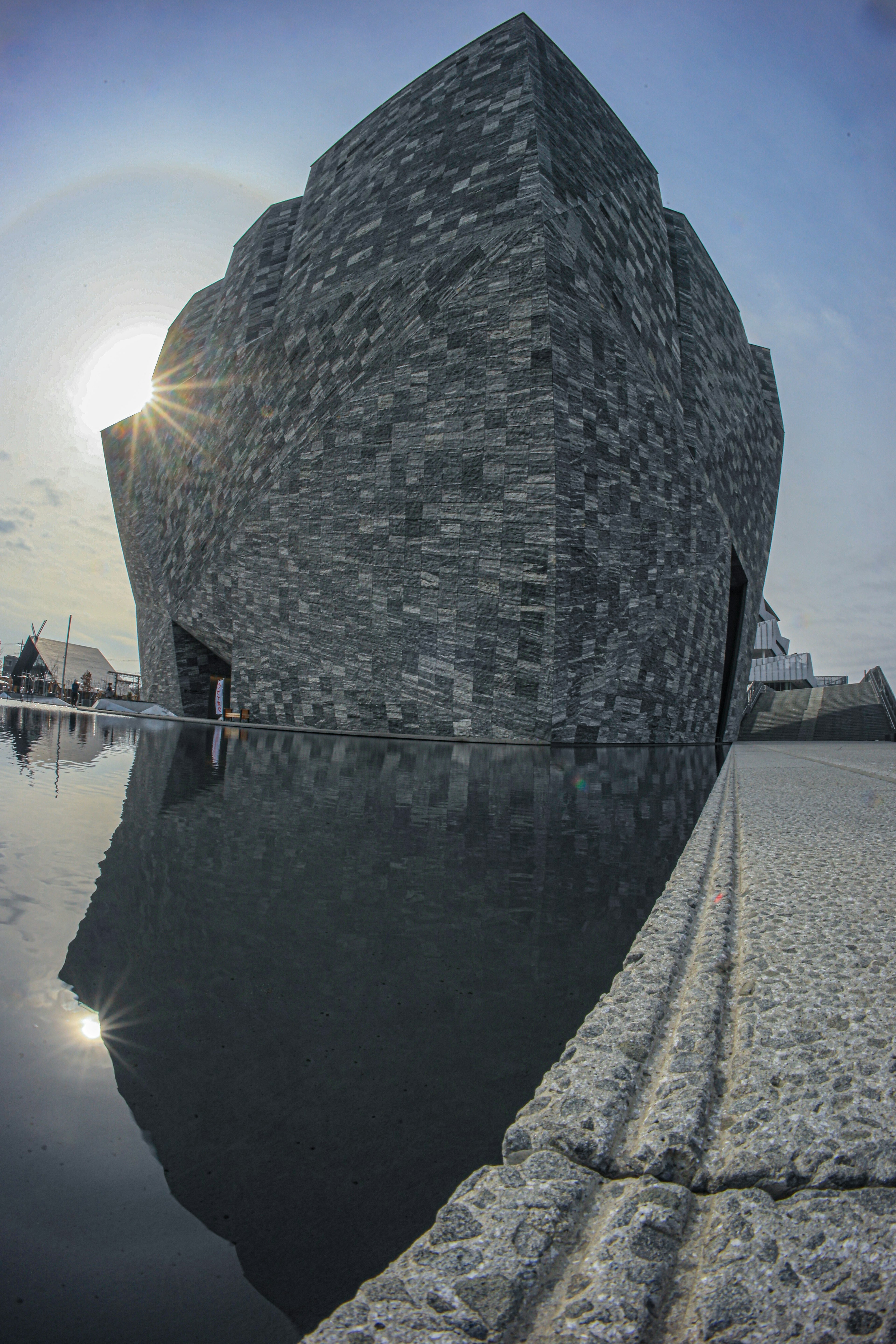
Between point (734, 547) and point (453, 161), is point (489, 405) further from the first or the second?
point (734, 547)

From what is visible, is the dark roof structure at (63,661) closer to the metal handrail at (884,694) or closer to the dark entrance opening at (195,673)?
the dark entrance opening at (195,673)

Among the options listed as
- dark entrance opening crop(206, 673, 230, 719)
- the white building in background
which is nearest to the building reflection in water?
dark entrance opening crop(206, 673, 230, 719)

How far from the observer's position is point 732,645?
94.8ft

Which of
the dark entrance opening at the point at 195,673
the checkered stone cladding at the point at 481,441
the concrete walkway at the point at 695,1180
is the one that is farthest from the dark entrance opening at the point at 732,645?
the concrete walkway at the point at 695,1180

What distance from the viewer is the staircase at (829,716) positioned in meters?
26.8

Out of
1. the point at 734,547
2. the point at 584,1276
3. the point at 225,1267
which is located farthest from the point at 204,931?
the point at 734,547

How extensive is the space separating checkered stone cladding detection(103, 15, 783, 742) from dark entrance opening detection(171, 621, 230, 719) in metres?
3.65

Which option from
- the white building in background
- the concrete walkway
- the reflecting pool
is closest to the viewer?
the concrete walkway

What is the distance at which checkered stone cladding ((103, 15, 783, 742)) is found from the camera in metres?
16.0

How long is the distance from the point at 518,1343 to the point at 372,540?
58.6ft

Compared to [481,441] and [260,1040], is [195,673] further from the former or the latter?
[260,1040]

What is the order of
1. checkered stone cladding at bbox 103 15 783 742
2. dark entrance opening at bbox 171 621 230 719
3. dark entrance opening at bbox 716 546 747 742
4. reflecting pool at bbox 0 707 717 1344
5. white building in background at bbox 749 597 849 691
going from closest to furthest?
reflecting pool at bbox 0 707 717 1344, checkered stone cladding at bbox 103 15 783 742, dark entrance opening at bbox 171 621 230 719, dark entrance opening at bbox 716 546 747 742, white building in background at bbox 749 597 849 691

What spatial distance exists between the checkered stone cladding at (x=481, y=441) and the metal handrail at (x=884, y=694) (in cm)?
890

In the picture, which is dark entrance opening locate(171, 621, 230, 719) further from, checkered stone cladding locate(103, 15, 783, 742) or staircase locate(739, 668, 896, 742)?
staircase locate(739, 668, 896, 742)
